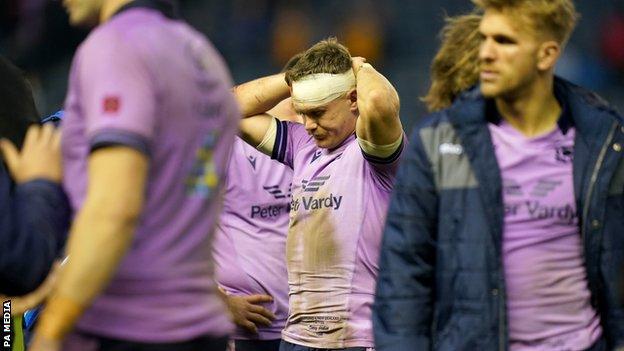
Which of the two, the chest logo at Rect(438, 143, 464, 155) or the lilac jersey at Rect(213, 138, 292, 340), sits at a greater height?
the chest logo at Rect(438, 143, 464, 155)

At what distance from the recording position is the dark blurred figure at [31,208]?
4262 millimetres

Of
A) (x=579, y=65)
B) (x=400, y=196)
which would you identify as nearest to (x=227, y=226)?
(x=400, y=196)

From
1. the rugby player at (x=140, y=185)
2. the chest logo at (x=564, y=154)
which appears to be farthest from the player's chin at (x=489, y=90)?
the rugby player at (x=140, y=185)

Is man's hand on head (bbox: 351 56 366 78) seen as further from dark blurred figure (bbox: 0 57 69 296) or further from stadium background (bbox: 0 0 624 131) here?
stadium background (bbox: 0 0 624 131)

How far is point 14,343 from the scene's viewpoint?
6.59 meters

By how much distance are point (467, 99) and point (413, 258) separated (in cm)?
57

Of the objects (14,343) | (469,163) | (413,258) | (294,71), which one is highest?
(294,71)

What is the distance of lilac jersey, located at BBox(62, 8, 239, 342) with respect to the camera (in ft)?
12.9

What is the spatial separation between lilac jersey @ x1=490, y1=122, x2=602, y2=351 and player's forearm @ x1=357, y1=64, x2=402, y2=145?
1.28 metres

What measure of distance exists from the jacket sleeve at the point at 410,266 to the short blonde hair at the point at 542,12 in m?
0.51

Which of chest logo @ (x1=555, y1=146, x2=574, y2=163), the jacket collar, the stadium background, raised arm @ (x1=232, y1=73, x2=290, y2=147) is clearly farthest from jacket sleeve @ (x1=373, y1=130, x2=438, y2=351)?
the stadium background

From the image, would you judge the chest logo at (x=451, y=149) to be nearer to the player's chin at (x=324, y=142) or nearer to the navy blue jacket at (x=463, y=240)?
the navy blue jacket at (x=463, y=240)

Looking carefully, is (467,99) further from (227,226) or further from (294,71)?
(227,226)

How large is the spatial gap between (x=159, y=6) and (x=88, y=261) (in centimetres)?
80
